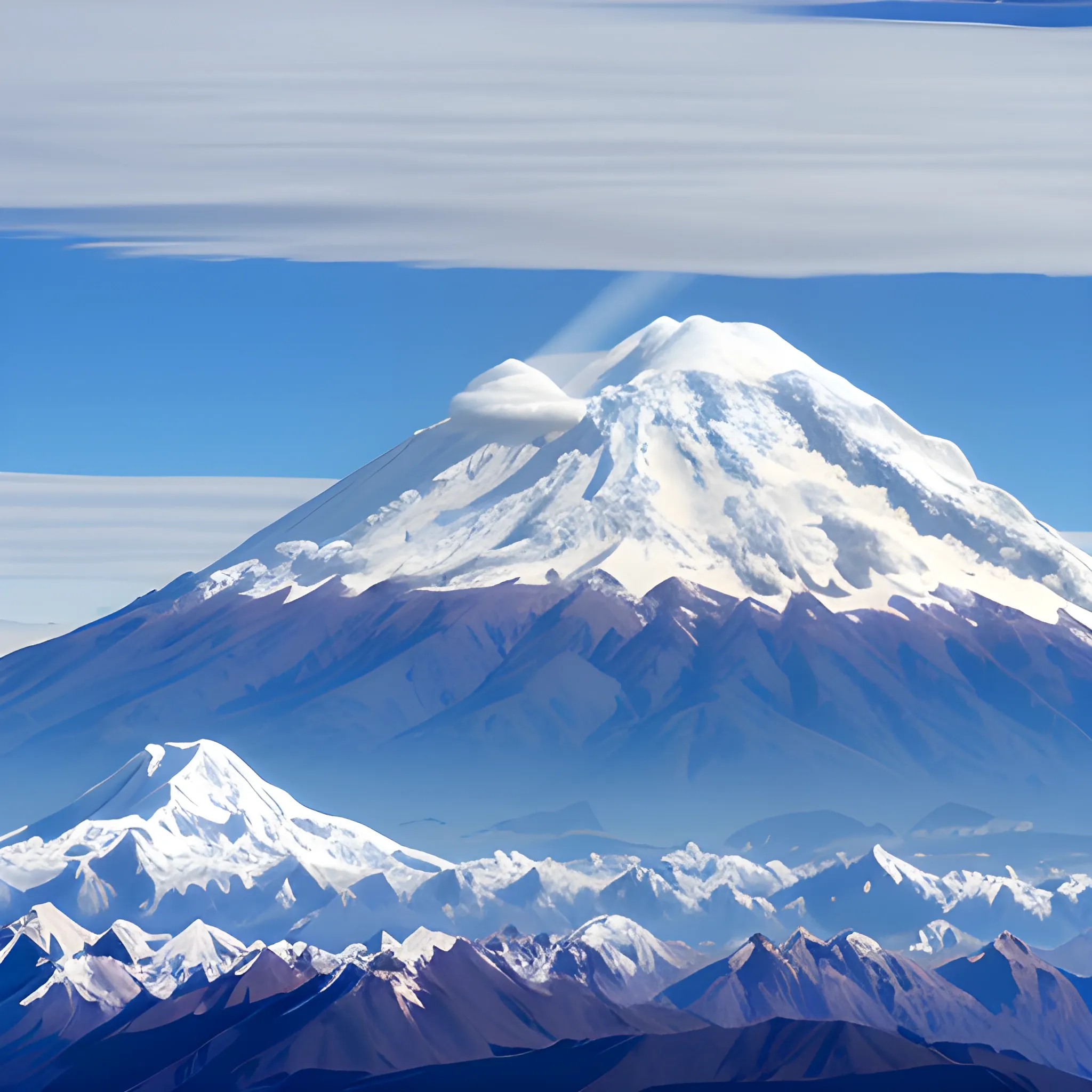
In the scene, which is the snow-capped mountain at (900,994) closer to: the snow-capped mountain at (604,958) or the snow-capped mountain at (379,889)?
the snow-capped mountain at (604,958)

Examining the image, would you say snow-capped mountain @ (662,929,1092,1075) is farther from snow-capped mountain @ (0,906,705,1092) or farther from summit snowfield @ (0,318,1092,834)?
summit snowfield @ (0,318,1092,834)

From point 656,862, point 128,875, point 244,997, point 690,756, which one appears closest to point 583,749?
point 690,756

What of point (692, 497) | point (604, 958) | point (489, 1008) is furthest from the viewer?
point (692, 497)

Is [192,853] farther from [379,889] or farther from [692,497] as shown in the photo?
[692,497]

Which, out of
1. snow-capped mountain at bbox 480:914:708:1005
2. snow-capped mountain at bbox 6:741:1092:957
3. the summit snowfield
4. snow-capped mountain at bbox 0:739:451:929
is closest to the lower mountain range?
the summit snowfield

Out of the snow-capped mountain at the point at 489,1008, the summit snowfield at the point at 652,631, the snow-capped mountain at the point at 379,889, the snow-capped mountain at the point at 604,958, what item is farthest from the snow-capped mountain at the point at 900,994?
the summit snowfield at the point at 652,631

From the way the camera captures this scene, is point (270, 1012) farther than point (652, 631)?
No

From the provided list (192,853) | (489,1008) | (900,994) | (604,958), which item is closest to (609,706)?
(192,853)
